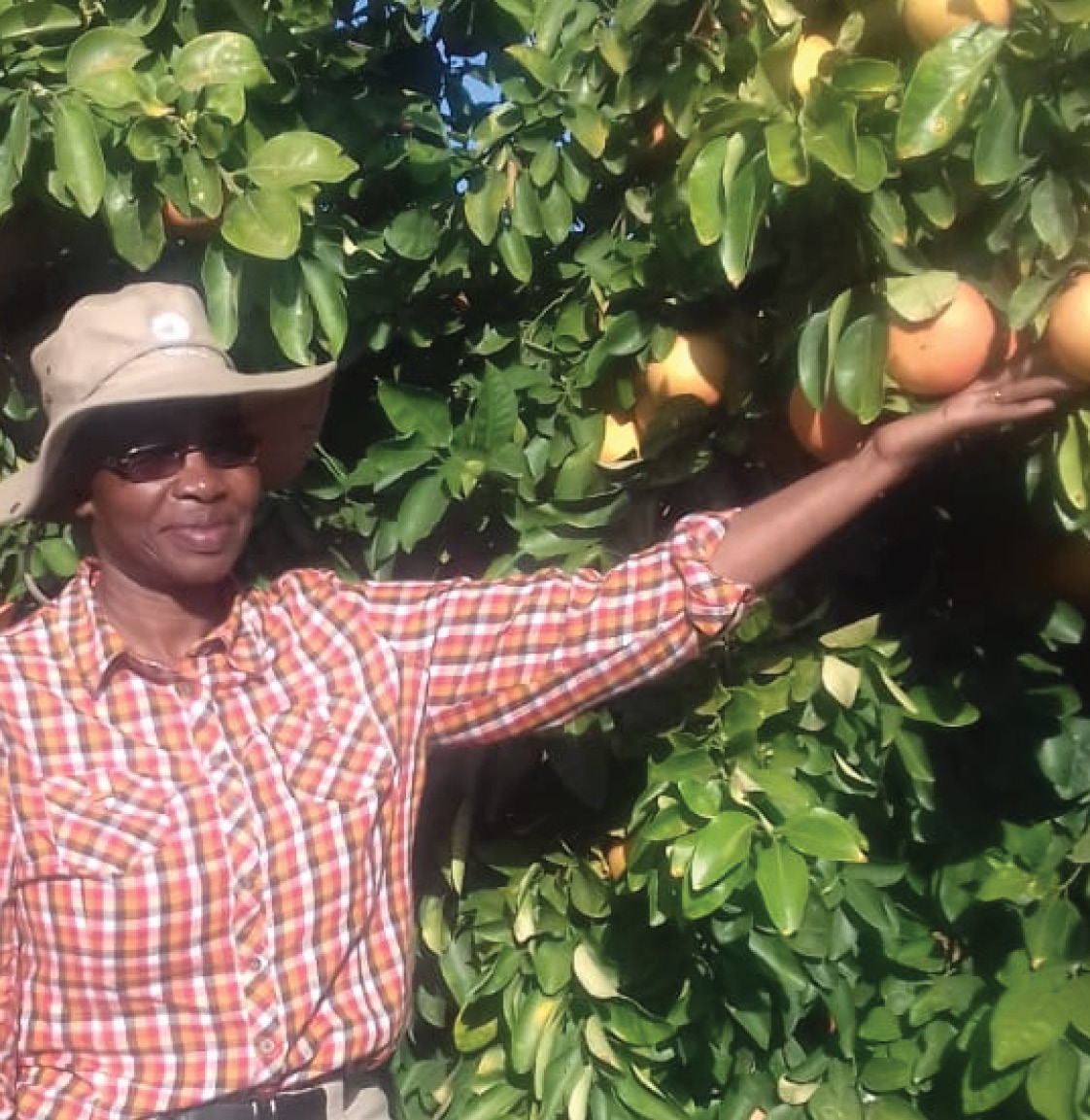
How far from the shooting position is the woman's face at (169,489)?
144cm

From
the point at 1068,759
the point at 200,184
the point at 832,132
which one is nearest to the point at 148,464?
the point at 200,184

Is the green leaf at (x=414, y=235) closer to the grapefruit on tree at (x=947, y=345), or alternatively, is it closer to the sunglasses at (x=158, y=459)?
the sunglasses at (x=158, y=459)

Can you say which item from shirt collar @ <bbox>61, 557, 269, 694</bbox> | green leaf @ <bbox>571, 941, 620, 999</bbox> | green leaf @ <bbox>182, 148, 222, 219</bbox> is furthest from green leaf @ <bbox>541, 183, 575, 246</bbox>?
green leaf @ <bbox>571, 941, 620, 999</bbox>

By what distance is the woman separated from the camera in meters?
1.42

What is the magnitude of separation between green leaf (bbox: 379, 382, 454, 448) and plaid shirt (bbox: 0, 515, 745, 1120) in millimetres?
205

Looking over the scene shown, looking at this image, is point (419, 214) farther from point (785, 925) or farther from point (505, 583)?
point (785, 925)

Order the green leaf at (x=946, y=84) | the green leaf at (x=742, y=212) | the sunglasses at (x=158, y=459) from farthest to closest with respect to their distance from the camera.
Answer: the sunglasses at (x=158, y=459) < the green leaf at (x=742, y=212) < the green leaf at (x=946, y=84)

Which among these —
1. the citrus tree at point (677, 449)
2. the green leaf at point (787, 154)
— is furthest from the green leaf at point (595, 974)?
the green leaf at point (787, 154)

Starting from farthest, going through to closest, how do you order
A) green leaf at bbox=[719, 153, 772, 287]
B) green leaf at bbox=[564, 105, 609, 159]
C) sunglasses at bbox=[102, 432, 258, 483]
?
green leaf at bbox=[564, 105, 609, 159]
sunglasses at bbox=[102, 432, 258, 483]
green leaf at bbox=[719, 153, 772, 287]

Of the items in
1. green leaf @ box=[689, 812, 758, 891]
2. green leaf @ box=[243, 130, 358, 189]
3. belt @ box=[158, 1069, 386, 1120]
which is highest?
green leaf @ box=[243, 130, 358, 189]

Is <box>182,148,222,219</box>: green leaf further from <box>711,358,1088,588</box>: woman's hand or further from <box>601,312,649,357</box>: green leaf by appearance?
<box>711,358,1088,588</box>: woman's hand

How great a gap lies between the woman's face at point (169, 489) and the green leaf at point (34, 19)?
38 centimetres

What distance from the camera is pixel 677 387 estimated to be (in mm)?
1597

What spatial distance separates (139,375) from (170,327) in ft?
0.24
